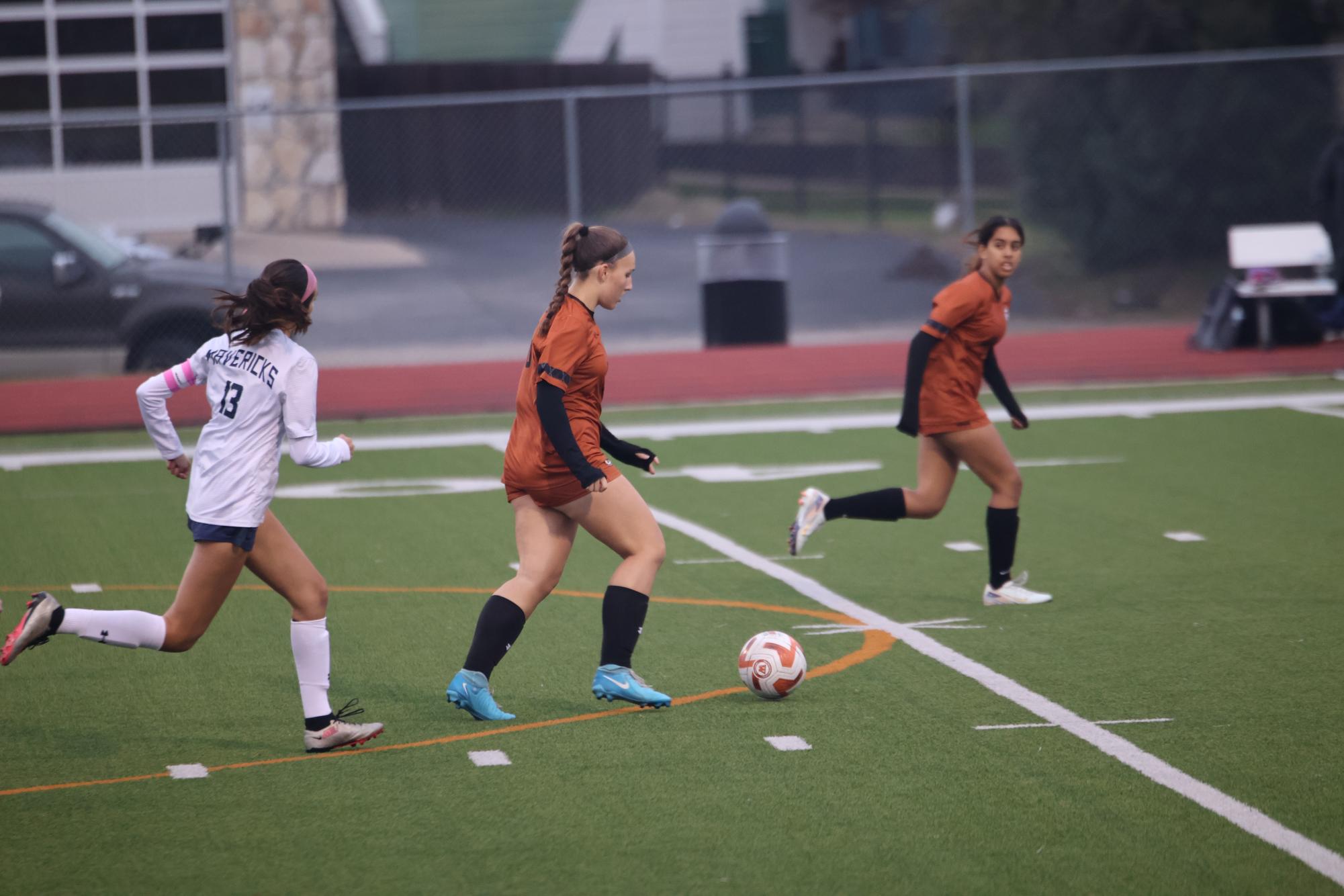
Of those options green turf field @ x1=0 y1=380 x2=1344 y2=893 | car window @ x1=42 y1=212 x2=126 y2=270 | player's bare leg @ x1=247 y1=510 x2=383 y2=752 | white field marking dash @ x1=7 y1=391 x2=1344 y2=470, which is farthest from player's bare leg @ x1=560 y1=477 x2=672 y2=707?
car window @ x1=42 y1=212 x2=126 y2=270

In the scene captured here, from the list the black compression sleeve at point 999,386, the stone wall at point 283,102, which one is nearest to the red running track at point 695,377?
the black compression sleeve at point 999,386

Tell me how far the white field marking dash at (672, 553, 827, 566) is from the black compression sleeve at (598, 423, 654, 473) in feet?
9.70

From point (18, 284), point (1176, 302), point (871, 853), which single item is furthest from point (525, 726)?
point (1176, 302)

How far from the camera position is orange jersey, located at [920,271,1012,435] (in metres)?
8.42

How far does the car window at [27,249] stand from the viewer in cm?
1744

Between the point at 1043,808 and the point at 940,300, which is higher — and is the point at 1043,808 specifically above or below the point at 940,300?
below

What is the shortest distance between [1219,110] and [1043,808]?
2041cm

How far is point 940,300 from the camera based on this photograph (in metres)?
8.48

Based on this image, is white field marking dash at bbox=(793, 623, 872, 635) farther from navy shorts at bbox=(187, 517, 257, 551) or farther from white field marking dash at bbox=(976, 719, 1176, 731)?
navy shorts at bbox=(187, 517, 257, 551)

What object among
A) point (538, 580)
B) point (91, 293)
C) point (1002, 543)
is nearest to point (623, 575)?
point (538, 580)

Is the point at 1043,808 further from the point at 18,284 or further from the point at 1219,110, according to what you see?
the point at 1219,110

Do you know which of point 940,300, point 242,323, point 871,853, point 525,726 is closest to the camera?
point 871,853

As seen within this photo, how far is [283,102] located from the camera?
28906mm

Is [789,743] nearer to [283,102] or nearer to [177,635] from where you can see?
[177,635]
